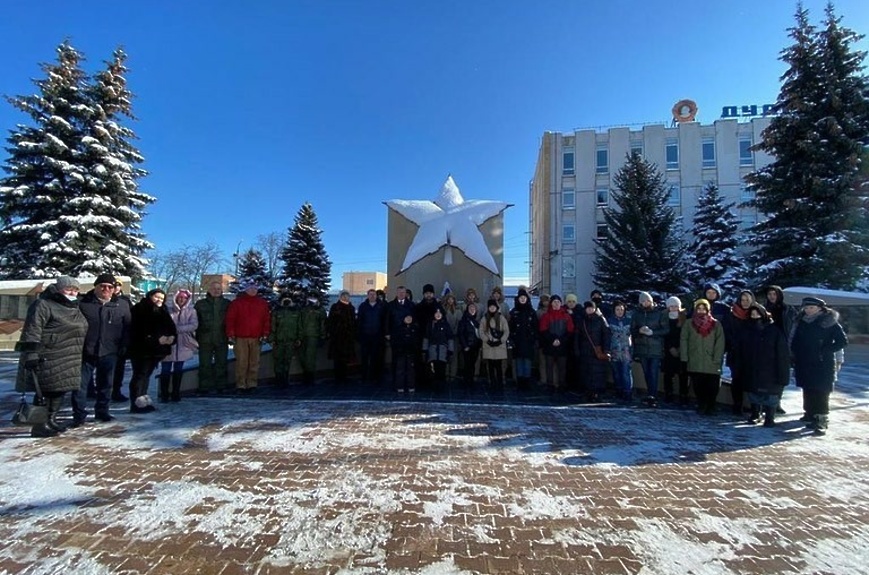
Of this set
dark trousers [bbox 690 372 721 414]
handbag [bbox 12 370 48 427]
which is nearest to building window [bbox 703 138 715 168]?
dark trousers [bbox 690 372 721 414]

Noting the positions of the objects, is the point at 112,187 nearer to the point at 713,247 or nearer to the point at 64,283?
the point at 64,283

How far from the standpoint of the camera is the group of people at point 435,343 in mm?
5582

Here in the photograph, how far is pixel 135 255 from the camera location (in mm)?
17891

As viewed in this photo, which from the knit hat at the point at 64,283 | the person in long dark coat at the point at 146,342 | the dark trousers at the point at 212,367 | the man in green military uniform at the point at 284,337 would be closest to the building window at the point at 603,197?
the man in green military uniform at the point at 284,337

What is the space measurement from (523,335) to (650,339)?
2.07 metres

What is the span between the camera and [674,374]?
24.0 ft

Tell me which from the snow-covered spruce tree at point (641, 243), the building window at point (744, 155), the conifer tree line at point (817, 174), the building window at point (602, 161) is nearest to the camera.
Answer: the conifer tree line at point (817, 174)

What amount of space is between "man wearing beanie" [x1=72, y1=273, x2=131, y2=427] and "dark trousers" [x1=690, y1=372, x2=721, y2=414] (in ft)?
26.3

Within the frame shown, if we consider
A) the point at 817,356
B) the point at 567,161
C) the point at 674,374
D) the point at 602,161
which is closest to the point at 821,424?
the point at 817,356

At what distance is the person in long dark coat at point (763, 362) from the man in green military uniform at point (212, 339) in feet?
26.0

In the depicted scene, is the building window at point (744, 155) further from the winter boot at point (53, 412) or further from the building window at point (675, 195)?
the winter boot at point (53, 412)

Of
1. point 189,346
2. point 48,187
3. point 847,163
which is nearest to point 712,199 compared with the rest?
point 847,163

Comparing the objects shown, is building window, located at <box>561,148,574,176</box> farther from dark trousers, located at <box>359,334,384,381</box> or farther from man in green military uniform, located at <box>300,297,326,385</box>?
man in green military uniform, located at <box>300,297,326,385</box>

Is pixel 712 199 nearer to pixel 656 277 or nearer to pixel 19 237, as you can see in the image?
pixel 656 277
